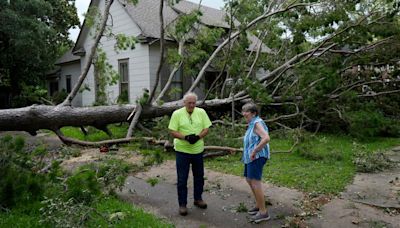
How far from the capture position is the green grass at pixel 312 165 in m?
6.24

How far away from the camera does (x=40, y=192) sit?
4.29 m

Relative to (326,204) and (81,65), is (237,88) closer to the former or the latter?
(326,204)

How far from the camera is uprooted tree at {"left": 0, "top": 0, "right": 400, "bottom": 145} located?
977 centimetres

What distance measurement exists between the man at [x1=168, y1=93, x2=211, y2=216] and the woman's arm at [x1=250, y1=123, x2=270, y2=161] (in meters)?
0.78

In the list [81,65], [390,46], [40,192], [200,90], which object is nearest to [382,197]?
[40,192]

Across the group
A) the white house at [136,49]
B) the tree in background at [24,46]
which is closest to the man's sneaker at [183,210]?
the white house at [136,49]

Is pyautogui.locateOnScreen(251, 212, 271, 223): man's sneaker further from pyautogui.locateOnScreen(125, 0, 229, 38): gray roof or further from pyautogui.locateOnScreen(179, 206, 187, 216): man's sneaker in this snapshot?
pyautogui.locateOnScreen(125, 0, 229, 38): gray roof

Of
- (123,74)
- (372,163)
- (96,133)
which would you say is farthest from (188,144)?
(123,74)

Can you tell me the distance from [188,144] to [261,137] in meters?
1.01

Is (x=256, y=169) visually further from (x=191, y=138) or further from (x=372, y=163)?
(x=372, y=163)

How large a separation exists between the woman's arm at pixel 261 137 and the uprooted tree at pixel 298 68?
506 centimetres

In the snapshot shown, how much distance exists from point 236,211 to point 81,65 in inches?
635

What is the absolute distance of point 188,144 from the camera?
5.04 metres

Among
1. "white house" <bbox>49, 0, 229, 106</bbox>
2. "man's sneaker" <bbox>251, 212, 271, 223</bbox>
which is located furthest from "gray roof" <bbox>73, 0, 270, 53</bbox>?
"man's sneaker" <bbox>251, 212, 271, 223</bbox>
